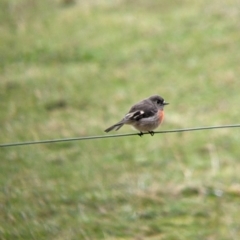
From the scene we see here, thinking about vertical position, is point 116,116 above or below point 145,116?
above

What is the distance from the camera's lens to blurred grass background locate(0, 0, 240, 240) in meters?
10.5

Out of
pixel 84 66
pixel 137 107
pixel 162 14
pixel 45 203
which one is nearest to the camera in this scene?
pixel 137 107

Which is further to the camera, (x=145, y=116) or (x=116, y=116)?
(x=116, y=116)

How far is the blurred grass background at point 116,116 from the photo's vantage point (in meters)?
10.5

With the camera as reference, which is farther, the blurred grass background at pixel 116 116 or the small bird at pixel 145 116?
the blurred grass background at pixel 116 116

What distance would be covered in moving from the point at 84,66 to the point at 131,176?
5.66 m

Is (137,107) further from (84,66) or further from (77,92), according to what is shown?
(84,66)

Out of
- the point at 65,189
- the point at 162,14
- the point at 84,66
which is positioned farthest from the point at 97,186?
the point at 162,14

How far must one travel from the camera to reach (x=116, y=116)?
14.2 m

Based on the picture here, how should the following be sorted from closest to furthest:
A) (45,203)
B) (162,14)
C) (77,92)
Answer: (45,203)
(77,92)
(162,14)

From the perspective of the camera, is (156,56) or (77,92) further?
(156,56)

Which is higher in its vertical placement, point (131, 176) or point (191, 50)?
point (191, 50)

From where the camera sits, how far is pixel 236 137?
12.8 metres

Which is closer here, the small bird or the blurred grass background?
the small bird
